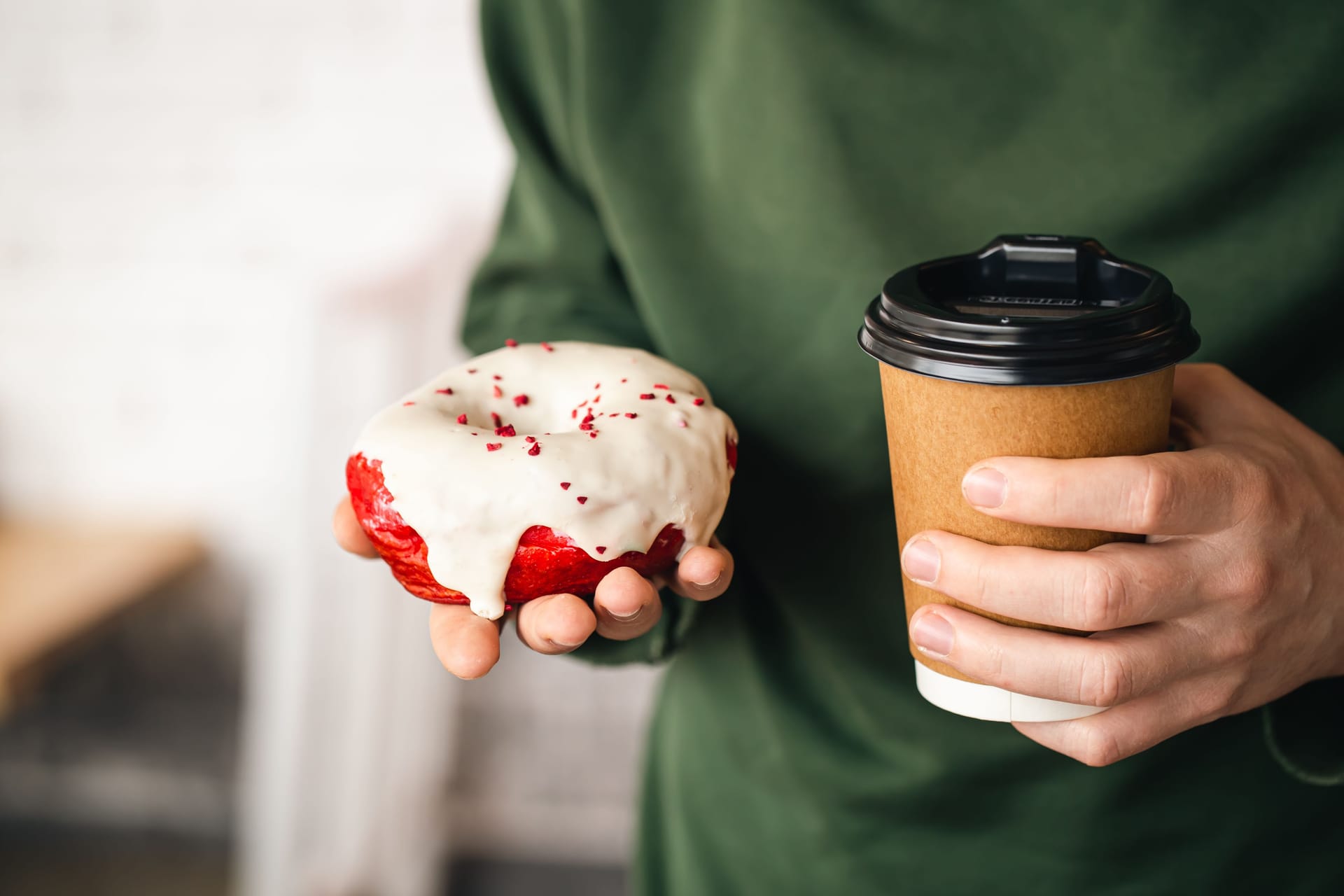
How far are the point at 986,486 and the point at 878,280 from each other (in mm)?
344

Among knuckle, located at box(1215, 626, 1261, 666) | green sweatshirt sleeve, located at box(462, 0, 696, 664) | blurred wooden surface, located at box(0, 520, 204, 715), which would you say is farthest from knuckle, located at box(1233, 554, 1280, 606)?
blurred wooden surface, located at box(0, 520, 204, 715)

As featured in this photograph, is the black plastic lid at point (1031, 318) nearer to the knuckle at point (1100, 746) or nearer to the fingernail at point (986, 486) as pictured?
the fingernail at point (986, 486)

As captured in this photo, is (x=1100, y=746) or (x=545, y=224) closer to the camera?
(x=1100, y=746)

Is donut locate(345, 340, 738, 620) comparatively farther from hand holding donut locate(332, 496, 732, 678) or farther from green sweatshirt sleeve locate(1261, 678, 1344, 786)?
green sweatshirt sleeve locate(1261, 678, 1344, 786)

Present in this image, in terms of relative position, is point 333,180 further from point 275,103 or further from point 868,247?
point 868,247

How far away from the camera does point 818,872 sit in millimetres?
975

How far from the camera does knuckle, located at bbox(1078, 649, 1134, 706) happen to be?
57 centimetres

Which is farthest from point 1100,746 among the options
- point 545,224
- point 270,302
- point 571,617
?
point 270,302

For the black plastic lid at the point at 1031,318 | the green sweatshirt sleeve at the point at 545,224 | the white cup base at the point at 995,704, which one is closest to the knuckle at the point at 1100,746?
the white cup base at the point at 995,704

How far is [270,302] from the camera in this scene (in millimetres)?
2312

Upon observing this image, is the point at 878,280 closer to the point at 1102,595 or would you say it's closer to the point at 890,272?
the point at 890,272

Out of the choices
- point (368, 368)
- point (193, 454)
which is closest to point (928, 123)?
point (368, 368)

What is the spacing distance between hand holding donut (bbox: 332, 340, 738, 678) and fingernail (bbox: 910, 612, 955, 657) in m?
0.13

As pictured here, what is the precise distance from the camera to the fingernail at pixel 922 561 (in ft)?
2.01
